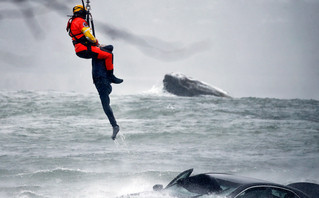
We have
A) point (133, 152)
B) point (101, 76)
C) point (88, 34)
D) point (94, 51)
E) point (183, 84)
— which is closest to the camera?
point (88, 34)

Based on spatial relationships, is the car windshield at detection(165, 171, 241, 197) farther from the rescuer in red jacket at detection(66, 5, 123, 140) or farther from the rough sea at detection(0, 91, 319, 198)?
the rescuer in red jacket at detection(66, 5, 123, 140)

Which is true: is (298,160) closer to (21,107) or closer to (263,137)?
(263,137)

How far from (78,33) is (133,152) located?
2028 centimetres

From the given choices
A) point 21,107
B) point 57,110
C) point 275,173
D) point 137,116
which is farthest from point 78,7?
point 21,107

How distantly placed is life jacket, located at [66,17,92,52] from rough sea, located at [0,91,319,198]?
6.32 ft

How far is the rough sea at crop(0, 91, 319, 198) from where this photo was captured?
51.9 feet

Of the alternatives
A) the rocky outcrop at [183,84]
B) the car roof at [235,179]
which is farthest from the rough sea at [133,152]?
the car roof at [235,179]

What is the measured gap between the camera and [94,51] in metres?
3.32

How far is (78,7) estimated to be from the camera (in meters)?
3.24

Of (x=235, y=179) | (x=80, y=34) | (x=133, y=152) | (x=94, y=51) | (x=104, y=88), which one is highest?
(x=80, y=34)

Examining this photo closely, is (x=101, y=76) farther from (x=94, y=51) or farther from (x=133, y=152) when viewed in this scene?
(x=133, y=152)

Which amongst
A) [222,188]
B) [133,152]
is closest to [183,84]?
[222,188]

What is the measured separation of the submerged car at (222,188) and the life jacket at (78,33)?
12.0 ft

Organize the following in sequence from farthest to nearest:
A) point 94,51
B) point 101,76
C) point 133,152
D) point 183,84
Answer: point 133,152 < point 183,84 < point 101,76 < point 94,51
